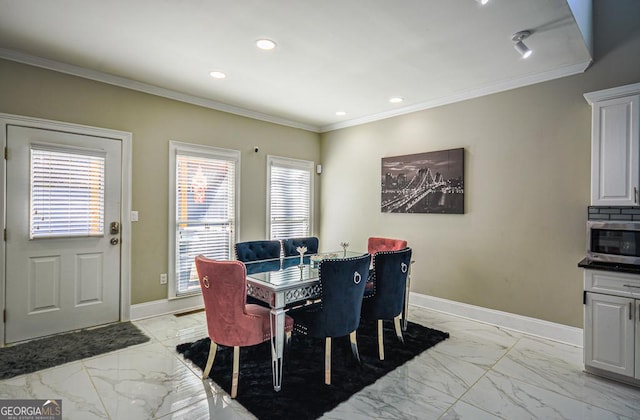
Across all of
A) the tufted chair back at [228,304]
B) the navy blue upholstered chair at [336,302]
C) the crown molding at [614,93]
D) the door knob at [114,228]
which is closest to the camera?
the tufted chair back at [228,304]

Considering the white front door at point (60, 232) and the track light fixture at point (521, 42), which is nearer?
the track light fixture at point (521, 42)

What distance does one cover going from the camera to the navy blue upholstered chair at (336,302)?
7.75 feet

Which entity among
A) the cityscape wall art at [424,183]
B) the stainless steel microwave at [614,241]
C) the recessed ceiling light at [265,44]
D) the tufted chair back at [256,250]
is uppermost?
the recessed ceiling light at [265,44]

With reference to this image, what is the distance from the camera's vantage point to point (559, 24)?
97.0 inches

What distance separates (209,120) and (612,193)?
14.3 feet

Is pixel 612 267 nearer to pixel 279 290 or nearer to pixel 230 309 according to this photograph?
pixel 279 290

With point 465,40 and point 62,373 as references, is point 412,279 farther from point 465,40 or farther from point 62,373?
point 62,373

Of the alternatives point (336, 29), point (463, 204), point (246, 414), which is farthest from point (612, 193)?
point (246, 414)

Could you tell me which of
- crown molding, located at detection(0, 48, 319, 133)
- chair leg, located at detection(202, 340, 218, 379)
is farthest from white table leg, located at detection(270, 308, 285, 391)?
crown molding, located at detection(0, 48, 319, 133)

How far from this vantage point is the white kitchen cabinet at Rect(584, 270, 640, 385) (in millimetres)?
2408

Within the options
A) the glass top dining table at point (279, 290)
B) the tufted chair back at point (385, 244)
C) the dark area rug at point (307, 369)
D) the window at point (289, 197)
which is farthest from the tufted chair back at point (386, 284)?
the window at point (289, 197)

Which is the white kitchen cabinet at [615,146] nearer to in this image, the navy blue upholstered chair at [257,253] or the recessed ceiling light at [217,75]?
the navy blue upholstered chair at [257,253]

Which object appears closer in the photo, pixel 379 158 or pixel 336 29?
pixel 336 29

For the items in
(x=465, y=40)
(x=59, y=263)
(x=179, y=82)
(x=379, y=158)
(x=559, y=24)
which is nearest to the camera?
(x=559, y=24)
